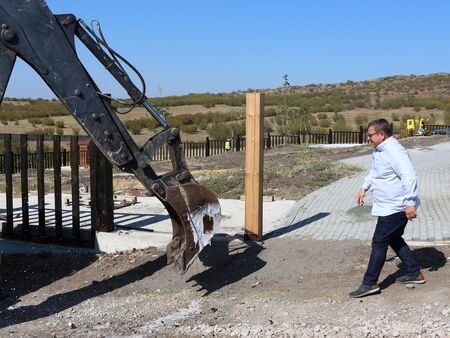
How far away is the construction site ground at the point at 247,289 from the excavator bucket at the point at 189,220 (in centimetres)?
65

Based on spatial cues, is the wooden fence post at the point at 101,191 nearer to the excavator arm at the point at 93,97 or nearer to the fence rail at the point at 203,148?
the excavator arm at the point at 93,97

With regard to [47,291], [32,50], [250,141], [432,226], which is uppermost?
[32,50]

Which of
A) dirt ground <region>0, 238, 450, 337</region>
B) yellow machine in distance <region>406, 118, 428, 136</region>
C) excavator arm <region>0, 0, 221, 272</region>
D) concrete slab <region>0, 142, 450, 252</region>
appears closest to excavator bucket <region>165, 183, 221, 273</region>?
excavator arm <region>0, 0, 221, 272</region>

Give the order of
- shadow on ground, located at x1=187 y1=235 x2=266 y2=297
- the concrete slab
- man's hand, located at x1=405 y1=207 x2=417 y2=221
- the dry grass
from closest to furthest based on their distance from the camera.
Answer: man's hand, located at x1=405 y1=207 x2=417 y2=221 < shadow on ground, located at x1=187 y1=235 x2=266 y2=297 < the concrete slab < the dry grass

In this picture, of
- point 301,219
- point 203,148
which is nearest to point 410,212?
point 301,219

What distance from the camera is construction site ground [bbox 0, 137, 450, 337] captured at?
5051 millimetres

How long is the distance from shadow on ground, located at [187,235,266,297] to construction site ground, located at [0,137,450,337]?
0.04 ft

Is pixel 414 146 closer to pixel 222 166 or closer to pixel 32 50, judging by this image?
pixel 222 166

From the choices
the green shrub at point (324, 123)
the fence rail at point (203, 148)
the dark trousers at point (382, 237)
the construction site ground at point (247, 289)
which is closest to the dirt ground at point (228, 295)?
the construction site ground at point (247, 289)

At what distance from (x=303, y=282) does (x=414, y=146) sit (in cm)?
1417

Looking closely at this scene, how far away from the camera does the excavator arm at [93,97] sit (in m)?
5.04

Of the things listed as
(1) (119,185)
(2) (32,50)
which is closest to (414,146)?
(1) (119,185)

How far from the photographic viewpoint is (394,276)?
5934 mm

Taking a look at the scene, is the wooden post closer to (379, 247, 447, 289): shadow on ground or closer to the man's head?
(379, 247, 447, 289): shadow on ground
